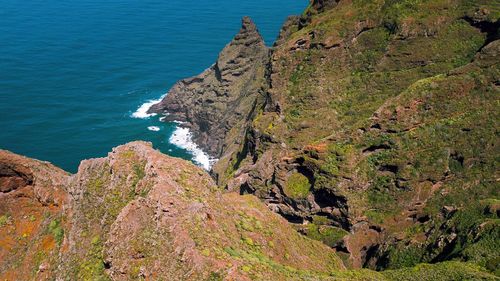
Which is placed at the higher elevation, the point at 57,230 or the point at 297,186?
the point at 57,230

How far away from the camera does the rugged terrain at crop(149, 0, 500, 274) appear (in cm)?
4747

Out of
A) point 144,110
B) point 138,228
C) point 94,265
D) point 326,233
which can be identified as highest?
point 138,228

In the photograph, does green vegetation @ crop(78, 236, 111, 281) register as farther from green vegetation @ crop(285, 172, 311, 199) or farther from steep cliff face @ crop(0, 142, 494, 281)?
green vegetation @ crop(285, 172, 311, 199)

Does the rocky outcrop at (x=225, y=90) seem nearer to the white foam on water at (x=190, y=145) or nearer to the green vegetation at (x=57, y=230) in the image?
the white foam on water at (x=190, y=145)

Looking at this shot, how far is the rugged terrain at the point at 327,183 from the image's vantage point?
94.4 ft

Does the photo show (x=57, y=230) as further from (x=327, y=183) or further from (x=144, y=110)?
(x=144, y=110)

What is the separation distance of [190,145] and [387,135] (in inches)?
3194

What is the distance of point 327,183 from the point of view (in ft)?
177

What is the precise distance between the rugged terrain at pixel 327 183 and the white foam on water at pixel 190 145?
24585mm

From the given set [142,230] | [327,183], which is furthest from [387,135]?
[142,230]

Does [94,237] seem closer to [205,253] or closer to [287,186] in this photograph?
[205,253]

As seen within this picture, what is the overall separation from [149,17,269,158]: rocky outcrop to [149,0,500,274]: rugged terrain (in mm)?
43953

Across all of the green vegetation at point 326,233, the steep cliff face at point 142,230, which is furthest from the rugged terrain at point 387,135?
the steep cliff face at point 142,230

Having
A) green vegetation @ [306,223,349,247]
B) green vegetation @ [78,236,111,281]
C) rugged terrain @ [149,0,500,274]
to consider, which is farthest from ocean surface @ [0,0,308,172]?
green vegetation @ [78,236,111,281]
